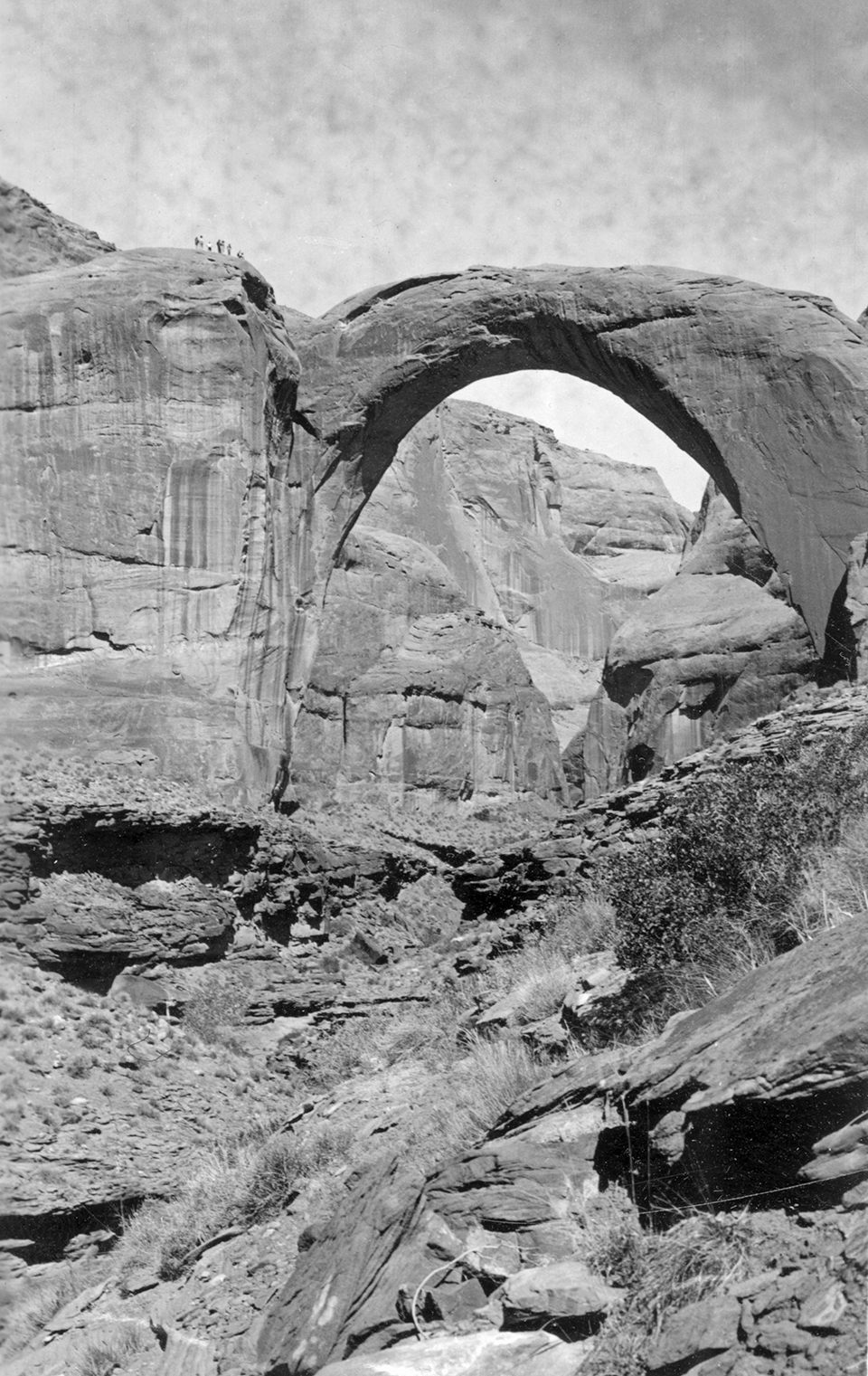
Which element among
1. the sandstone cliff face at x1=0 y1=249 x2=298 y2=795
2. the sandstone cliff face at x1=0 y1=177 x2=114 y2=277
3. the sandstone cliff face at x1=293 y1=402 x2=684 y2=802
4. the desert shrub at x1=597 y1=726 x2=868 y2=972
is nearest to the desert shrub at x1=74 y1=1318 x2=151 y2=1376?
the desert shrub at x1=597 y1=726 x2=868 y2=972

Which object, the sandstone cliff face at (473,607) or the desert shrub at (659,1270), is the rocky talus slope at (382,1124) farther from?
the sandstone cliff face at (473,607)

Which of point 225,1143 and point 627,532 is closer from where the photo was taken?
point 225,1143

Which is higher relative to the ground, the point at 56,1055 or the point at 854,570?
the point at 854,570

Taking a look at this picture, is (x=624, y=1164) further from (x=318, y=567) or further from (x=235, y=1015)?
(x=318, y=567)

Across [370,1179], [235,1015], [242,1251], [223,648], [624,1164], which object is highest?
[223,648]

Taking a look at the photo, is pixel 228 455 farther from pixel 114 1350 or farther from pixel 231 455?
pixel 114 1350

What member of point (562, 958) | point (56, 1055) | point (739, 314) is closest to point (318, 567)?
point (739, 314)
